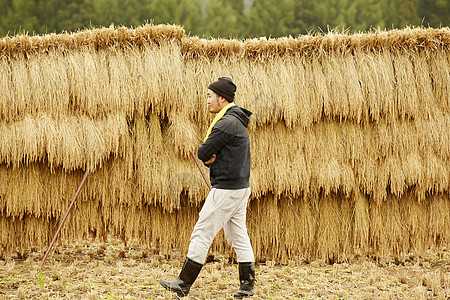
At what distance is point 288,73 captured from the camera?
17.3ft

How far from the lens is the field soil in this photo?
13.5ft

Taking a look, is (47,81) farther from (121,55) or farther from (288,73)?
(288,73)

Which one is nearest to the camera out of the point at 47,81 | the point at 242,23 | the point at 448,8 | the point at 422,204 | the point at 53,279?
the point at 53,279

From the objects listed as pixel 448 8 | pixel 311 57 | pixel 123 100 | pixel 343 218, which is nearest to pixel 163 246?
pixel 123 100

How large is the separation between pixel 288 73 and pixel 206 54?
0.95 m

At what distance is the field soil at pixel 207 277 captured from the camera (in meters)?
4.10

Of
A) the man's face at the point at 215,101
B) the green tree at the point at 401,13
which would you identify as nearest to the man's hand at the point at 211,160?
the man's face at the point at 215,101

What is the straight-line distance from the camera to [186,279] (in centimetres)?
388

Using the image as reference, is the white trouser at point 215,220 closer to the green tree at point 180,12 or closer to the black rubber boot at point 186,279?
the black rubber boot at point 186,279

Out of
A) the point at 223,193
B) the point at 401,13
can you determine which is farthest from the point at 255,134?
the point at 401,13

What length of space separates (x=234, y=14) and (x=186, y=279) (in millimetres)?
21406

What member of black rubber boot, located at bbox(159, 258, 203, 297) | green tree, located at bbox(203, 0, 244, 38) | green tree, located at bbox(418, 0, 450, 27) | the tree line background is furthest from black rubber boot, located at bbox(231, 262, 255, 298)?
green tree, located at bbox(203, 0, 244, 38)

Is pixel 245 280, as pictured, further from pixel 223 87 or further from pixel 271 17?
pixel 271 17

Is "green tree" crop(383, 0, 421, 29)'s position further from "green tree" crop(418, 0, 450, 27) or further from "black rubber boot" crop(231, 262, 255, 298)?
"black rubber boot" crop(231, 262, 255, 298)
